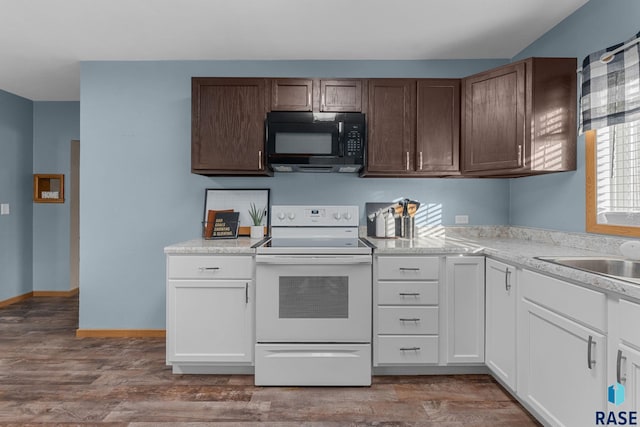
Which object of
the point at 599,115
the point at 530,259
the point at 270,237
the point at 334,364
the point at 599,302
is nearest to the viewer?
the point at 599,302

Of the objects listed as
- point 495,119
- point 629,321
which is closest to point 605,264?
point 629,321

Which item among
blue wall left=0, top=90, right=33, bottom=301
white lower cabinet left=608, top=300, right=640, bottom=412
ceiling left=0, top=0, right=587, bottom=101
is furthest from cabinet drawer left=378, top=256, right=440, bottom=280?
blue wall left=0, top=90, right=33, bottom=301

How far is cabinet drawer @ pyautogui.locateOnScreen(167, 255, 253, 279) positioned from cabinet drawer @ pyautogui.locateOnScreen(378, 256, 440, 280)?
2.85 feet

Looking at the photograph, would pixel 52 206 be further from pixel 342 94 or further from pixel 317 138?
pixel 342 94

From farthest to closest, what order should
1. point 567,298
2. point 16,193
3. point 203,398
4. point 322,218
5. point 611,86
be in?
point 16,193, point 322,218, point 203,398, point 611,86, point 567,298

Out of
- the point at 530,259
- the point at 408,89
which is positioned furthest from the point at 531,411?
the point at 408,89

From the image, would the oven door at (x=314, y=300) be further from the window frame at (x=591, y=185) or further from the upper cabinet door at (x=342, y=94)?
the window frame at (x=591, y=185)

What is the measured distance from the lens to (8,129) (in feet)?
14.3

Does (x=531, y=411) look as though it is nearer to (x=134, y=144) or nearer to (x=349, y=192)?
(x=349, y=192)

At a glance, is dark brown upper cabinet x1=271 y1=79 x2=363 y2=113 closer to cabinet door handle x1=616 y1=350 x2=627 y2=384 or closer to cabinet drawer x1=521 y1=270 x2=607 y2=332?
cabinet drawer x1=521 y1=270 x2=607 y2=332

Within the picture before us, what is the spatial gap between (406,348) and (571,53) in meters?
2.19

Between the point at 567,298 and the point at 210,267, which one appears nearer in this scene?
the point at 567,298

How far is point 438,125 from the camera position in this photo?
2910 millimetres

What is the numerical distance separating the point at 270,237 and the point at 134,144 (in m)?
1.44
